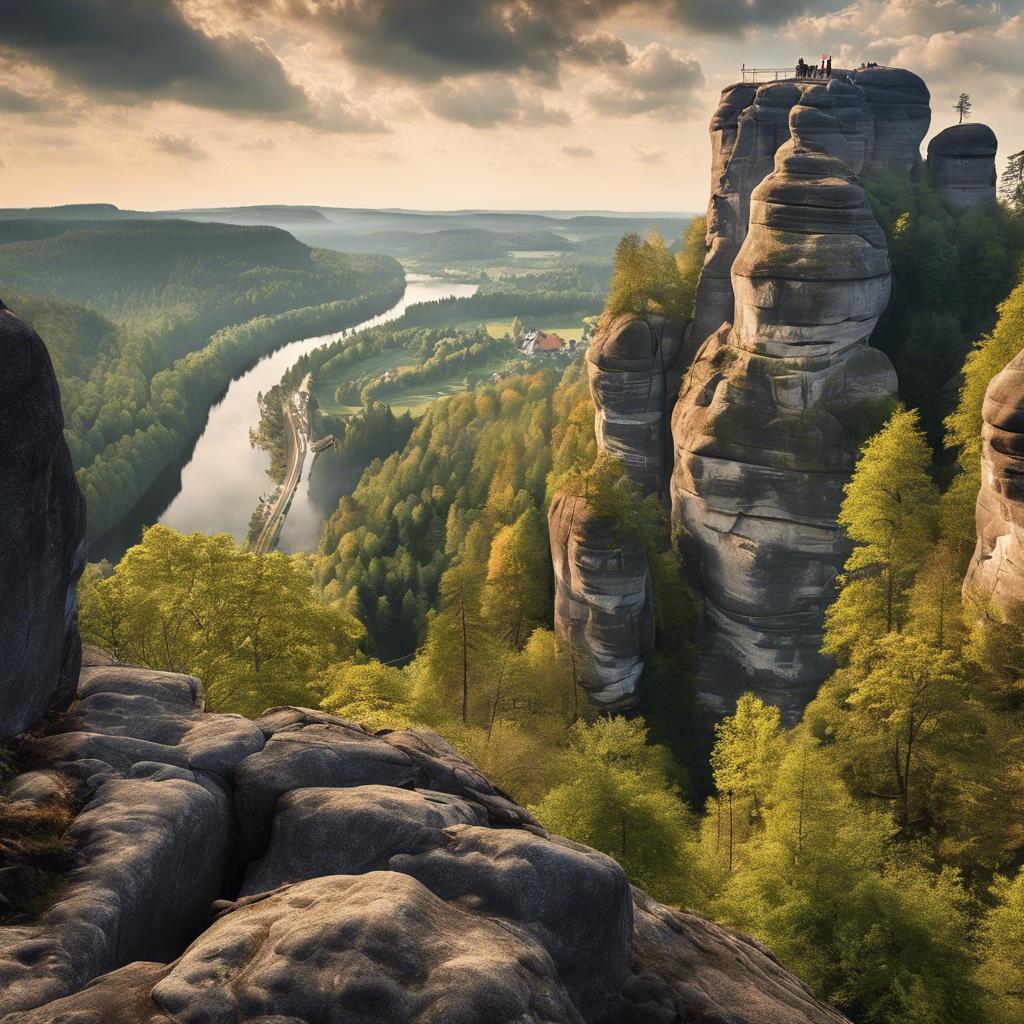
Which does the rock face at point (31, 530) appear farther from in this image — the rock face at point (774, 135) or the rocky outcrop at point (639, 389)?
the rock face at point (774, 135)

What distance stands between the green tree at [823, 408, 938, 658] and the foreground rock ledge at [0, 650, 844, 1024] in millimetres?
16819

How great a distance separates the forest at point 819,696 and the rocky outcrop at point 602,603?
871 millimetres

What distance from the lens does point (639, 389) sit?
45.8 metres

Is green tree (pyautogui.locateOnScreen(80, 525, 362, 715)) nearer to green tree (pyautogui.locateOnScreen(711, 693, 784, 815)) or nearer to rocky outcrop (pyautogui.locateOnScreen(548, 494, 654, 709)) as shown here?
green tree (pyautogui.locateOnScreen(711, 693, 784, 815))

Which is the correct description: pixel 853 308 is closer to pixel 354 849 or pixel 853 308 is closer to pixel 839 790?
pixel 839 790

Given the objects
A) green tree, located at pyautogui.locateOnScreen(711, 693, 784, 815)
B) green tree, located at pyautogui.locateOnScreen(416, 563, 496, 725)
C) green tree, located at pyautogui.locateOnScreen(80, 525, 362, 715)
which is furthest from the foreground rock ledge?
green tree, located at pyautogui.locateOnScreen(416, 563, 496, 725)

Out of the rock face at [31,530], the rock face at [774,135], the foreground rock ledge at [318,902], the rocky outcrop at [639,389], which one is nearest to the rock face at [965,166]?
the rock face at [774,135]

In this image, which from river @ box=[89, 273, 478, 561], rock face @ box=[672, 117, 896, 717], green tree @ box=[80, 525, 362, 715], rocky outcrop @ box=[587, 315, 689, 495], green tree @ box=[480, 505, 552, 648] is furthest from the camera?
river @ box=[89, 273, 478, 561]

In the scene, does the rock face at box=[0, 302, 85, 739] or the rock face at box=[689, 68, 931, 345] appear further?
the rock face at box=[689, 68, 931, 345]

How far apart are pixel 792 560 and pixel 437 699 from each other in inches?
682

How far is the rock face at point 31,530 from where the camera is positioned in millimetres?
13148

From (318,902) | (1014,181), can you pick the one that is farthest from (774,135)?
(318,902)

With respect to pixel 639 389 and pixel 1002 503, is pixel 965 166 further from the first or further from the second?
pixel 1002 503

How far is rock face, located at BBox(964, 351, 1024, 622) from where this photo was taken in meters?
24.8
